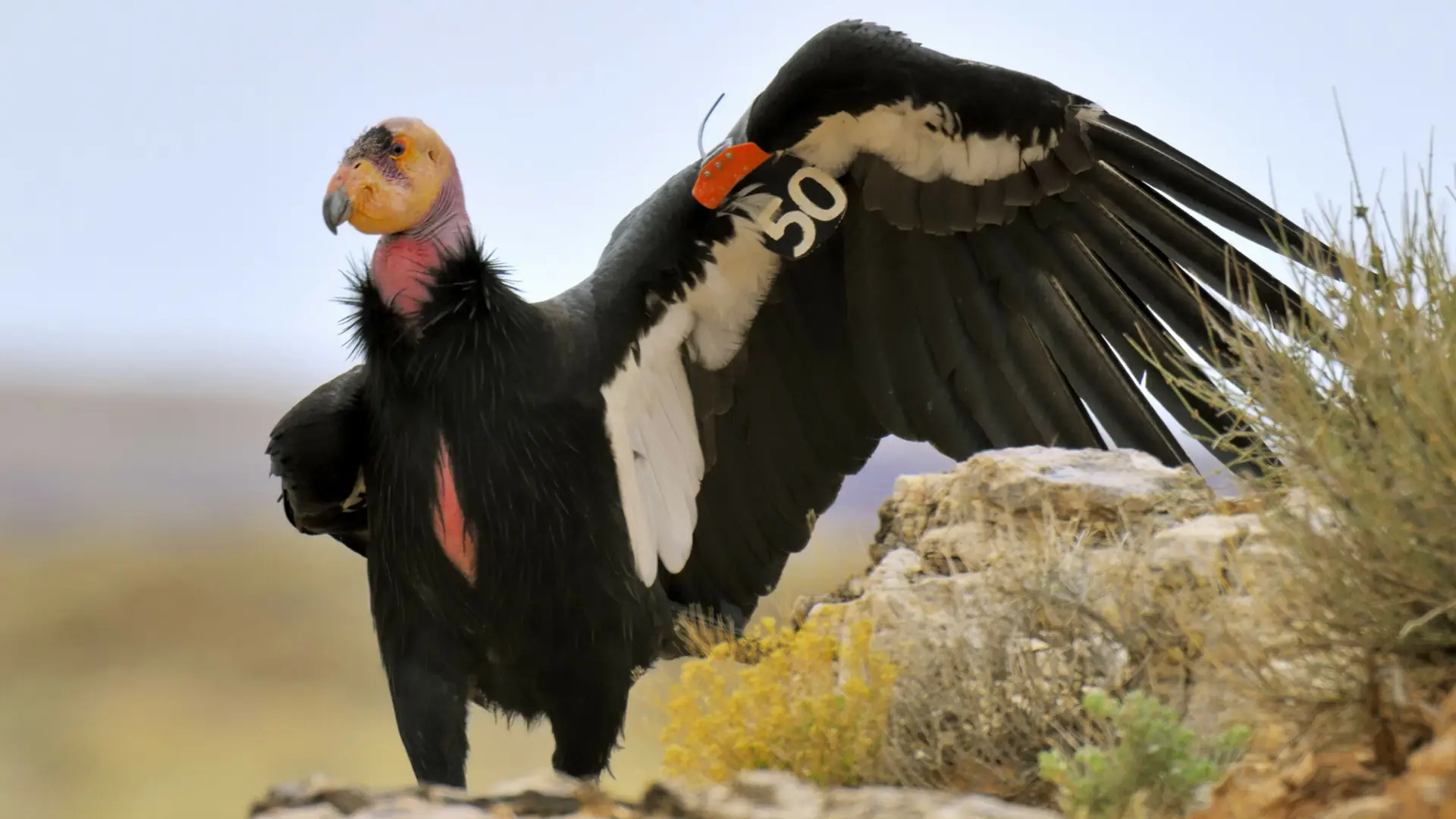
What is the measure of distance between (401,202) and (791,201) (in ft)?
3.56

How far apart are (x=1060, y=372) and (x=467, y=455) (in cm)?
187

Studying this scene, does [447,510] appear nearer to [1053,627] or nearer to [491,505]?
[491,505]

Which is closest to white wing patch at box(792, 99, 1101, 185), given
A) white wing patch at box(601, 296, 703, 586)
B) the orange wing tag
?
the orange wing tag

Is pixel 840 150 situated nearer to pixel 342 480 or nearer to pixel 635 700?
pixel 342 480

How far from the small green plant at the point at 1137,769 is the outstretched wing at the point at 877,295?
137 cm

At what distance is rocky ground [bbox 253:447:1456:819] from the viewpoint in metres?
2.78

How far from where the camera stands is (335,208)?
3869 mm

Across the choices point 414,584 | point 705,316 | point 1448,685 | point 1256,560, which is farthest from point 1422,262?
point 414,584

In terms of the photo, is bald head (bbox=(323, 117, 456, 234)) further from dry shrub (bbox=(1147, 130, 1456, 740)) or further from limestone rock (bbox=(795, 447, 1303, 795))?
dry shrub (bbox=(1147, 130, 1456, 740))

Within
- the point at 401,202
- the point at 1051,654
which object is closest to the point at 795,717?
the point at 1051,654

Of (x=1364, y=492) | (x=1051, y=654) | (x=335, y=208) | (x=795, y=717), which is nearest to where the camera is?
(x=1364, y=492)

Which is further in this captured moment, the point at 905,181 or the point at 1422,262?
the point at 905,181

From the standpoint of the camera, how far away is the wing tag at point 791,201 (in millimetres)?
4141

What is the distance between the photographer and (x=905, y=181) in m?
4.30
